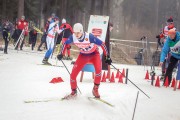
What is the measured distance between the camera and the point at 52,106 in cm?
750

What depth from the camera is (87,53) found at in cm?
866

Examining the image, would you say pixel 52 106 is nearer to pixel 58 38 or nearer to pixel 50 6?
pixel 58 38

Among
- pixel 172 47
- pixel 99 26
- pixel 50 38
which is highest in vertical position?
pixel 99 26

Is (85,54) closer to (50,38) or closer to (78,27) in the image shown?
(78,27)

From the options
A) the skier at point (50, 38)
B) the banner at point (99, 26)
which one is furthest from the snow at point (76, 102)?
the skier at point (50, 38)

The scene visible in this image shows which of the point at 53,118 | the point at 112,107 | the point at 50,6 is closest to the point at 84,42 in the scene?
the point at 112,107

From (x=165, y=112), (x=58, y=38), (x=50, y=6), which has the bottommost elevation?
(x=165, y=112)

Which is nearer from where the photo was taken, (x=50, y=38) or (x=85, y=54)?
(x=85, y=54)

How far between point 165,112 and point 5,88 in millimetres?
4404

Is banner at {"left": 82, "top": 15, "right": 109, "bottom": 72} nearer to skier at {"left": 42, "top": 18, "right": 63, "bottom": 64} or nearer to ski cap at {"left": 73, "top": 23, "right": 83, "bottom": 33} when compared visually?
Result: skier at {"left": 42, "top": 18, "right": 63, "bottom": 64}

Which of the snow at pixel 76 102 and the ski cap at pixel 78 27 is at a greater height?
the ski cap at pixel 78 27

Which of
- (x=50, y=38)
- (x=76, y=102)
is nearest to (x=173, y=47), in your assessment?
(x=76, y=102)

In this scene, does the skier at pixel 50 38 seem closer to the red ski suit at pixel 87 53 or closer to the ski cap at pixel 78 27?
the red ski suit at pixel 87 53

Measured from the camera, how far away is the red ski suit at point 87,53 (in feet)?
27.4
